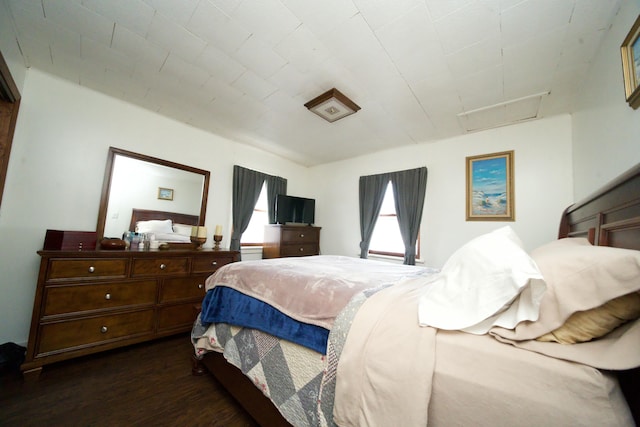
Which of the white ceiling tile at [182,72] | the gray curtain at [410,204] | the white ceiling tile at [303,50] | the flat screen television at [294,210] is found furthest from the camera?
the flat screen television at [294,210]

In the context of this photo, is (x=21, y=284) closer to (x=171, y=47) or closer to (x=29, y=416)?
(x=29, y=416)

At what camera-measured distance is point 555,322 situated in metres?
0.64

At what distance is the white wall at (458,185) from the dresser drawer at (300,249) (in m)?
0.28

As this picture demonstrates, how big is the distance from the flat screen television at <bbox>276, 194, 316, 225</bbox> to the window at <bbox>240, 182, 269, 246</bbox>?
26cm

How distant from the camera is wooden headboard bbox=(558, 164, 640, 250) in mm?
821

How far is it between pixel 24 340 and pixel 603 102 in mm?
5229

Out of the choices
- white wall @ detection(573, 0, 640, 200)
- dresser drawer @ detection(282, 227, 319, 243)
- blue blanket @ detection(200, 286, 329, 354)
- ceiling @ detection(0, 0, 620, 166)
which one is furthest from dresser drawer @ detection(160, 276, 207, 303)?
white wall @ detection(573, 0, 640, 200)

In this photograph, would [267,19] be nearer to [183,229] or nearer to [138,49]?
[138,49]

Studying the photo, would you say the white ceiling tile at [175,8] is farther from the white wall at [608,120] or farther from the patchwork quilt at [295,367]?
the white wall at [608,120]

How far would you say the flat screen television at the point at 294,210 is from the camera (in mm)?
3932

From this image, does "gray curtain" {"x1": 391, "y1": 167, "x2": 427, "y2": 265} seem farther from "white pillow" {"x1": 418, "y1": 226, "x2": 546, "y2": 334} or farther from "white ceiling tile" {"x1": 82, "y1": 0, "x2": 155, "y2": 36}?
"white ceiling tile" {"x1": 82, "y1": 0, "x2": 155, "y2": 36}

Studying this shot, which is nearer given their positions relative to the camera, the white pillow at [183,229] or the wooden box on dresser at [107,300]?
the wooden box on dresser at [107,300]

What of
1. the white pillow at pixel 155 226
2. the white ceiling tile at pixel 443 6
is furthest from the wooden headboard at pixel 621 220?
the white pillow at pixel 155 226

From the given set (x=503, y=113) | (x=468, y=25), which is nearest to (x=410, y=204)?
(x=503, y=113)
